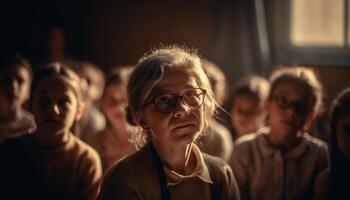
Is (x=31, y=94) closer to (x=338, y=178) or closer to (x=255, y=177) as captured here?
(x=255, y=177)

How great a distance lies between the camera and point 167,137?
165 cm

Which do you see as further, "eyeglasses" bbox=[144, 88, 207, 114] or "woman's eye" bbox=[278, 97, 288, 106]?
"woman's eye" bbox=[278, 97, 288, 106]

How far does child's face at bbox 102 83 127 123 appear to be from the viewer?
279 cm

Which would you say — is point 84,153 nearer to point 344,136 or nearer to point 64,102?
point 64,102

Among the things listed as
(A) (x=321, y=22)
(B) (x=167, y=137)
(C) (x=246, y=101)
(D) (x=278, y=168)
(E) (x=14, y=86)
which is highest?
(A) (x=321, y=22)

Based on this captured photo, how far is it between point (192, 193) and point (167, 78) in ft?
1.24

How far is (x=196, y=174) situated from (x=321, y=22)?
129 inches

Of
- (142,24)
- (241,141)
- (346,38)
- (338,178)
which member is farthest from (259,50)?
(338,178)

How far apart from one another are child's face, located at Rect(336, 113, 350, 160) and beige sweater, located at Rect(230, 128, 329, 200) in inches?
14.3

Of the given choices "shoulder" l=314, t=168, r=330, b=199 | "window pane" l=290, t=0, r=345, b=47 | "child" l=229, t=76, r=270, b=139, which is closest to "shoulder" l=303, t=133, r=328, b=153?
"shoulder" l=314, t=168, r=330, b=199

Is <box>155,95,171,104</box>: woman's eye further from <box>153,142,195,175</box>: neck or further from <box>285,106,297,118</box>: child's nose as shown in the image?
<box>285,106,297,118</box>: child's nose

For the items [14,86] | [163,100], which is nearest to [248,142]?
[163,100]

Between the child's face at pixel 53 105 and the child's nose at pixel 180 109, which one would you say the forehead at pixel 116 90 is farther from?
the child's nose at pixel 180 109

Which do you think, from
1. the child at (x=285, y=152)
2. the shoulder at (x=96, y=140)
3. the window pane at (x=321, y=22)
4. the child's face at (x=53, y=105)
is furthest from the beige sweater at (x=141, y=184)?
the window pane at (x=321, y=22)
